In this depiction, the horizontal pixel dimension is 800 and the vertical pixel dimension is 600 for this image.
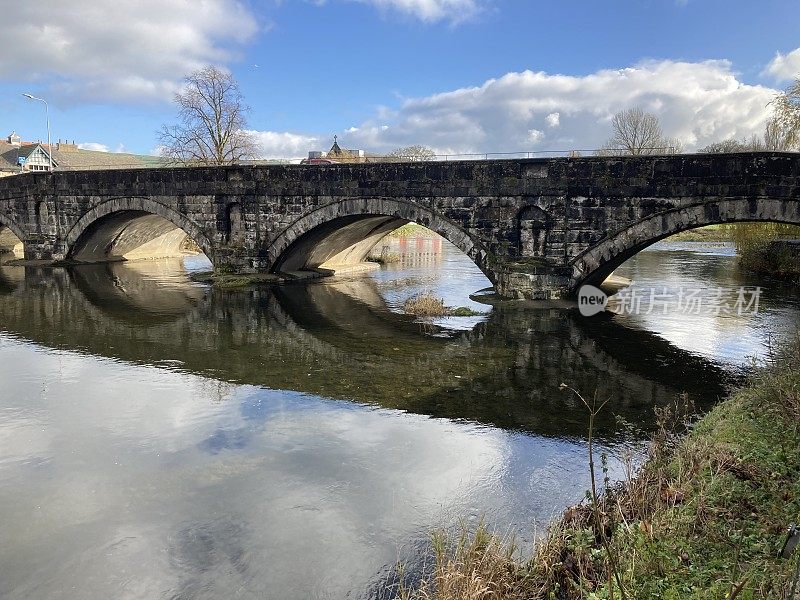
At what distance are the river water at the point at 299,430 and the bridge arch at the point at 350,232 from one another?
9.70ft

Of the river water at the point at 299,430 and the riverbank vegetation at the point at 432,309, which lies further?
the riverbank vegetation at the point at 432,309

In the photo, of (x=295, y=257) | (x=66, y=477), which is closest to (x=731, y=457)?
(x=66, y=477)

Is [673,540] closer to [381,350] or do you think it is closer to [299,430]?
[299,430]

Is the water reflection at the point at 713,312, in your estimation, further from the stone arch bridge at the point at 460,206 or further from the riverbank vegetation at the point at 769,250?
the stone arch bridge at the point at 460,206

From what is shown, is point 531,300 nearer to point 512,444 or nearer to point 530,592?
point 512,444

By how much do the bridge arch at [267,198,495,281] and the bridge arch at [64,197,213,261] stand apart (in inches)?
143

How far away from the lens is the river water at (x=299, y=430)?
5.96 meters

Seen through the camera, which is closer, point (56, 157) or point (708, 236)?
point (708, 236)

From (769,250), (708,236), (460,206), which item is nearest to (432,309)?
(460,206)

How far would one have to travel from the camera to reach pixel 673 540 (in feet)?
16.4

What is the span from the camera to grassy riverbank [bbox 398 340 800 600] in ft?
14.6

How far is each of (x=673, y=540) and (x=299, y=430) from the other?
548 centimetres

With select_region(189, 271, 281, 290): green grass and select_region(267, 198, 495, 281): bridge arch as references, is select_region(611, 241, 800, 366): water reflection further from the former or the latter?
select_region(189, 271, 281, 290): green grass

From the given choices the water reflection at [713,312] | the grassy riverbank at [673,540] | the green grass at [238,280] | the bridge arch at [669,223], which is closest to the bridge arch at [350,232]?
the green grass at [238,280]
